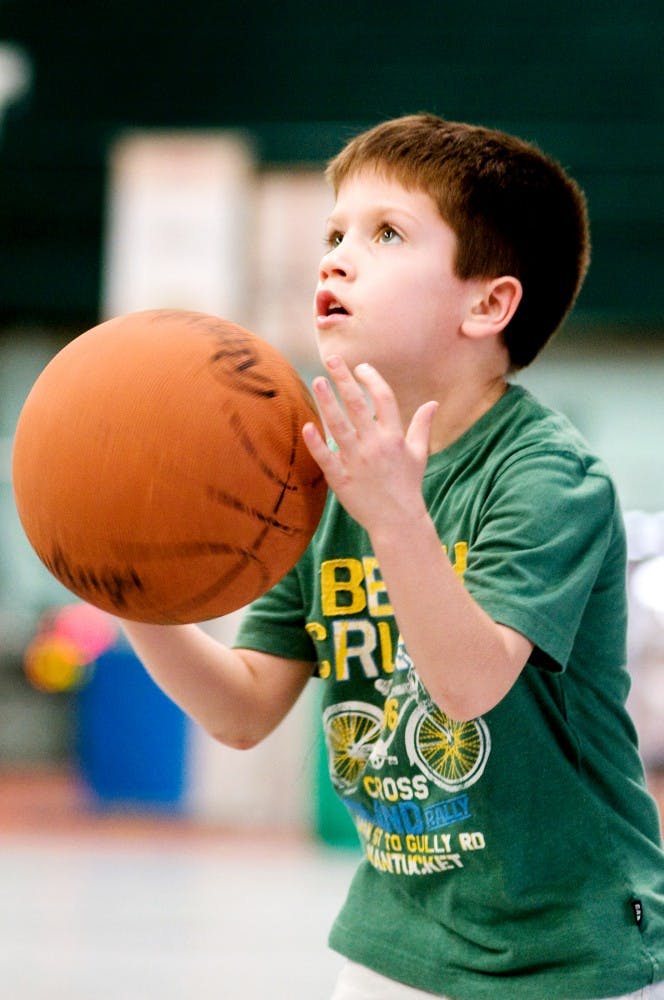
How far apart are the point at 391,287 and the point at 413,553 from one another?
1.48ft

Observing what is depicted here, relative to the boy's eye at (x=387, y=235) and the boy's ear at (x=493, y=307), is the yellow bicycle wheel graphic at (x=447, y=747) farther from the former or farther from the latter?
the boy's eye at (x=387, y=235)

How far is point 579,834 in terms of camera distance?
5.40 ft

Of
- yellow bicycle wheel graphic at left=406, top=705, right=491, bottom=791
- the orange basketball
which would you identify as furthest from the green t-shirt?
the orange basketball

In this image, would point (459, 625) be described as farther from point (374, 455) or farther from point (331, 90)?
point (331, 90)

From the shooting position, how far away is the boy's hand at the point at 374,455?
143cm

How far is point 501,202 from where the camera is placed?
1.86 meters

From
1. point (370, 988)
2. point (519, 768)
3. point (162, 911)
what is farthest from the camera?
point (162, 911)

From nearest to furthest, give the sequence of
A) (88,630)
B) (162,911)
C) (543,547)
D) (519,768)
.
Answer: (543,547) → (519,768) → (162,911) → (88,630)

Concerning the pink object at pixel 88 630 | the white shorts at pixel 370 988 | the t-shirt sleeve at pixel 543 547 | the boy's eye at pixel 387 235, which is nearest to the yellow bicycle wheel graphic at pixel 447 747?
the t-shirt sleeve at pixel 543 547

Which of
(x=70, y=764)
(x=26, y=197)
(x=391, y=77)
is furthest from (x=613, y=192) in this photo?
(x=70, y=764)

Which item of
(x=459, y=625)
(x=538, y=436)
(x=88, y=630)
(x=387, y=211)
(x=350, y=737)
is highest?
(x=387, y=211)

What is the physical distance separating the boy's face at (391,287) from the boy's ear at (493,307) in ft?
0.05

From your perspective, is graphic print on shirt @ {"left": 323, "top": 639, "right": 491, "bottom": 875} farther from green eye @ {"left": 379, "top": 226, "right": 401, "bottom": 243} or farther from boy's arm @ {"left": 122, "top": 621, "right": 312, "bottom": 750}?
green eye @ {"left": 379, "top": 226, "right": 401, "bottom": 243}

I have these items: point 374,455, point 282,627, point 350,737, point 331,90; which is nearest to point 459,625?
point 374,455
